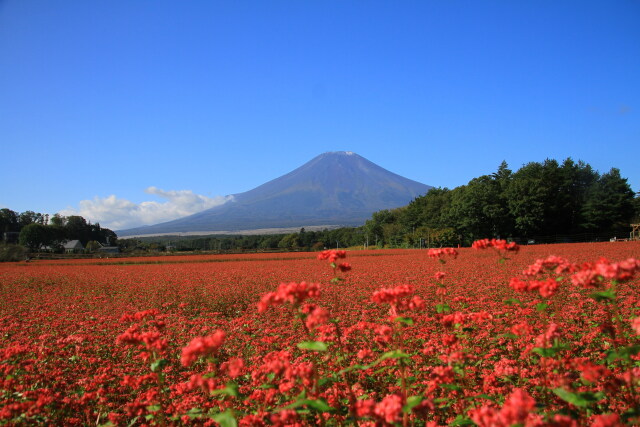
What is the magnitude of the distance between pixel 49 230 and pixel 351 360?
102 metres

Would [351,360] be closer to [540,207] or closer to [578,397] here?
[578,397]

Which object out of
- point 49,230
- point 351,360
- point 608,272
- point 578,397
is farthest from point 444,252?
point 49,230

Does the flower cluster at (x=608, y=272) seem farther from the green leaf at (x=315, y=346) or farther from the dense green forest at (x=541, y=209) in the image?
the dense green forest at (x=541, y=209)

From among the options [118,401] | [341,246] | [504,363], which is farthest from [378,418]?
[341,246]

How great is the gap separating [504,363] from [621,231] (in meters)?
67.1

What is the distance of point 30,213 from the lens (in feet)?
356

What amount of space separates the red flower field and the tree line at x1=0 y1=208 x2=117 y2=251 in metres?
88.0

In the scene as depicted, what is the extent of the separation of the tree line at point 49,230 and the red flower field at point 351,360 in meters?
88.0

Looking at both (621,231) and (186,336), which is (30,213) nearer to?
(186,336)

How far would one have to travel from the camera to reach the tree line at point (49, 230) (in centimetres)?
8181

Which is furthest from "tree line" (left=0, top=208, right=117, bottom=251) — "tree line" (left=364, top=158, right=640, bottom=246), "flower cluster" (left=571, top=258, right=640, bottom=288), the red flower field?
"flower cluster" (left=571, top=258, right=640, bottom=288)

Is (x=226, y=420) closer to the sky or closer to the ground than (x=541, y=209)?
closer to the ground

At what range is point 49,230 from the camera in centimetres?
8631

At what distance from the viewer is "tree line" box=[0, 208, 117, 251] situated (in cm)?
8181
